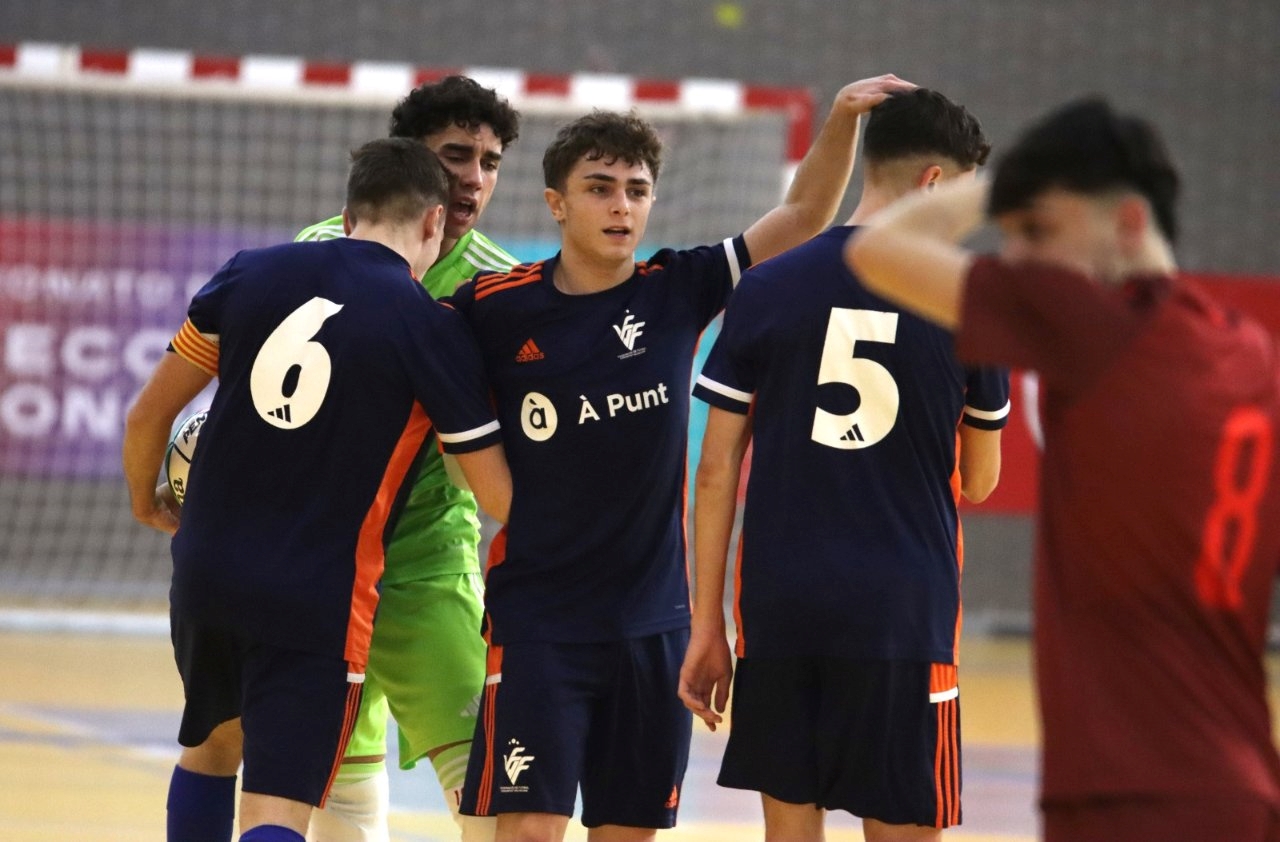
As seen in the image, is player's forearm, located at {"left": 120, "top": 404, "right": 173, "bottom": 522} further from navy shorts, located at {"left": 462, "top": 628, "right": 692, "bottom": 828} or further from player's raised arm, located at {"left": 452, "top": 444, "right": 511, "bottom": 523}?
navy shorts, located at {"left": 462, "top": 628, "right": 692, "bottom": 828}

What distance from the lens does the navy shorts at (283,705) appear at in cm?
334

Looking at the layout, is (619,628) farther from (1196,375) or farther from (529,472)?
(1196,375)

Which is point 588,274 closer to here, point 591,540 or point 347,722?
point 591,540

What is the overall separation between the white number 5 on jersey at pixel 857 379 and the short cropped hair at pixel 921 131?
33cm

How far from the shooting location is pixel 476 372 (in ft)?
11.4

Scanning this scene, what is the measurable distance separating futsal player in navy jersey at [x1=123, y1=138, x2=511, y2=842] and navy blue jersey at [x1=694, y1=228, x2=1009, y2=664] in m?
0.60

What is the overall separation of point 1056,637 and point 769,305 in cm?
121

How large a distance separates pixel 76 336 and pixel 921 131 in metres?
7.88

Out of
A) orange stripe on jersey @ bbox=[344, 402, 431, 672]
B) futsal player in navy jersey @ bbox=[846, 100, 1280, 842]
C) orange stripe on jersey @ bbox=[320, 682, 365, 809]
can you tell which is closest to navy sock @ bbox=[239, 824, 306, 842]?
orange stripe on jersey @ bbox=[320, 682, 365, 809]

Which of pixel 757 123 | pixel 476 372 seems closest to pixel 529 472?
pixel 476 372

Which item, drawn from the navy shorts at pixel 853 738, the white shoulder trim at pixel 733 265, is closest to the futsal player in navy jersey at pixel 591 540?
the white shoulder trim at pixel 733 265

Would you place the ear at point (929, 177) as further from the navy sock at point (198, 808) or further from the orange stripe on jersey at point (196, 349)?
the navy sock at point (198, 808)

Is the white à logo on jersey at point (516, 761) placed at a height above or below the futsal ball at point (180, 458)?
below

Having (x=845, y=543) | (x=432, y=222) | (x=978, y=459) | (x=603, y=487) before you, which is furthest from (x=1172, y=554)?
(x=432, y=222)
